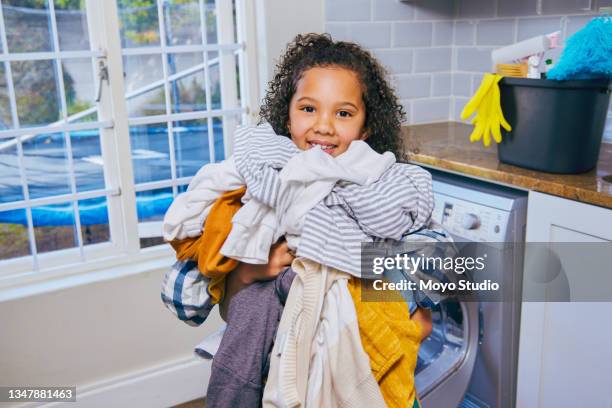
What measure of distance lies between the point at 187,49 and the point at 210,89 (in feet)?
0.60

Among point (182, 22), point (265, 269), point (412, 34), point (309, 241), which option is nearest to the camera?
point (309, 241)

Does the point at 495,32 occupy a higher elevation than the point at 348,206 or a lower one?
higher

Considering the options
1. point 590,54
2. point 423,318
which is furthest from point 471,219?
point 423,318

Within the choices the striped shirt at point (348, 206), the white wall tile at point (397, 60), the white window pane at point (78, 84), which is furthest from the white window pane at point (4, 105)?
the white wall tile at point (397, 60)

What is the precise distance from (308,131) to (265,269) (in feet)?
0.86

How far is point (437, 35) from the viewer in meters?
2.54

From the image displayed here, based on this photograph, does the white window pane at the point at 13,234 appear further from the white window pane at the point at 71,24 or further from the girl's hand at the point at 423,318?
the girl's hand at the point at 423,318

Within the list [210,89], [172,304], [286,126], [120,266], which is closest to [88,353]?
[120,266]

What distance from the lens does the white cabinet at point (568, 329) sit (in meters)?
1.51

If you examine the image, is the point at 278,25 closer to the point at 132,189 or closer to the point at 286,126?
the point at 132,189

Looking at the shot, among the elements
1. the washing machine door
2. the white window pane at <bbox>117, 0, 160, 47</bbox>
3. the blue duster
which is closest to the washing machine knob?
the washing machine door

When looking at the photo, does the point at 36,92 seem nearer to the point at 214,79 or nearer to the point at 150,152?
the point at 150,152

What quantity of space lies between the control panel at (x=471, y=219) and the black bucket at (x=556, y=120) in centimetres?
18

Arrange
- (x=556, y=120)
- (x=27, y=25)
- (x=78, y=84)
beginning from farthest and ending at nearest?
(x=78, y=84)
(x=27, y=25)
(x=556, y=120)
